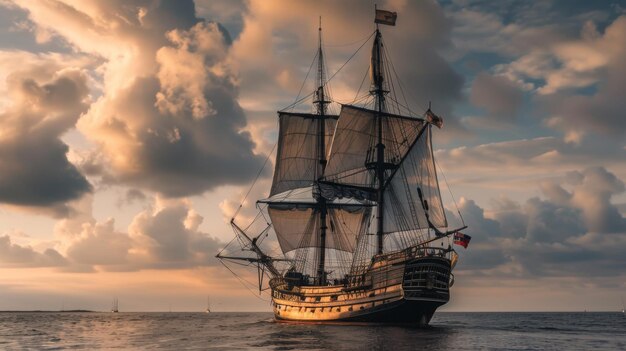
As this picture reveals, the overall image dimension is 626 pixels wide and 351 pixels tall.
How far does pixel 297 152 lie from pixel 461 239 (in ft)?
140

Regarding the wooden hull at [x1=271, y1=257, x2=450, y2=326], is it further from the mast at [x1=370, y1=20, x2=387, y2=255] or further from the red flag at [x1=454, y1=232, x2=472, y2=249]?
the mast at [x1=370, y1=20, x2=387, y2=255]

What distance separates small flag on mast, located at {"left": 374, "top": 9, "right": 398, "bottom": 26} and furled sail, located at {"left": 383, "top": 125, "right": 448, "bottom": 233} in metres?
18.2

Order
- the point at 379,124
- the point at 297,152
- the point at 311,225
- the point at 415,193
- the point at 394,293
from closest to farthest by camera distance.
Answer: the point at 394,293
the point at 415,193
the point at 379,124
the point at 311,225
the point at 297,152

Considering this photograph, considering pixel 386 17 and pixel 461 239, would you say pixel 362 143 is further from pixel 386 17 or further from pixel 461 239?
pixel 461 239

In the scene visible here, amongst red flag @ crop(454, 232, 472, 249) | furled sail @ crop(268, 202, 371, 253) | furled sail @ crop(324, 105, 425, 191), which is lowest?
red flag @ crop(454, 232, 472, 249)

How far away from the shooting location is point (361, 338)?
216 feet

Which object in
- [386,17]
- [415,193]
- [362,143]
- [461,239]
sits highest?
[386,17]

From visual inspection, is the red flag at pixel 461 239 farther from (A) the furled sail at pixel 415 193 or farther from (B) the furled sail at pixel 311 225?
(B) the furled sail at pixel 311 225

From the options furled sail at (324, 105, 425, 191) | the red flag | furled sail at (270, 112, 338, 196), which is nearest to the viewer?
the red flag

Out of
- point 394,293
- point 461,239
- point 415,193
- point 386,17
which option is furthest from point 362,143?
point 394,293

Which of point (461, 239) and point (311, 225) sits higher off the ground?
point (311, 225)

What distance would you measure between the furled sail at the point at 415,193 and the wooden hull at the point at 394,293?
1109cm

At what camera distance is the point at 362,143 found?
100 meters

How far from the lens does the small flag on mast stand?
327 feet
